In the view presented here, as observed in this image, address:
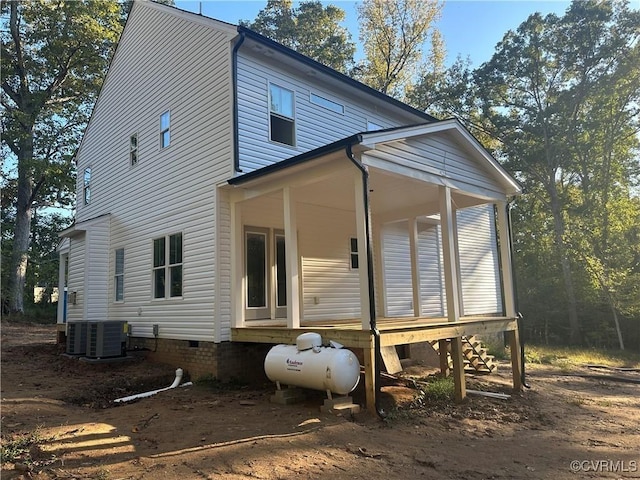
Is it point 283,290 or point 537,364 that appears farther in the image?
point 537,364

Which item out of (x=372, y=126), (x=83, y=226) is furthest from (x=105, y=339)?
(x=372, y=126)

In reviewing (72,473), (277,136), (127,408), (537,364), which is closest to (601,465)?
(72,473)

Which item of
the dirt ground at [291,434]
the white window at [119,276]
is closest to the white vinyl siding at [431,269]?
the dirt ground at [291,434]

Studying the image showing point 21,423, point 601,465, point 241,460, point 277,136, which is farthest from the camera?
point 277,136

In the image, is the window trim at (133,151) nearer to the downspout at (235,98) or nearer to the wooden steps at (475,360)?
the downspout at (235,98)

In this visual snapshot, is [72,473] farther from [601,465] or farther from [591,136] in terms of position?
[591,136]

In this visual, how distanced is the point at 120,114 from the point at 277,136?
20.5 feet

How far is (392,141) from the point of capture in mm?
7602

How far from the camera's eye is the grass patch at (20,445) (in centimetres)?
479

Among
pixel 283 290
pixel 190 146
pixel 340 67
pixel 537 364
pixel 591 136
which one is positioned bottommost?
pixel 537 364

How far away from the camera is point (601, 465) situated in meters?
5.50

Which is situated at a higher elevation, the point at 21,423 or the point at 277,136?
the point at 277,136

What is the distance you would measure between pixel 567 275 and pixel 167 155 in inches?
899

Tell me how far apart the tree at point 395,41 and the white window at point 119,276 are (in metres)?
19.6
